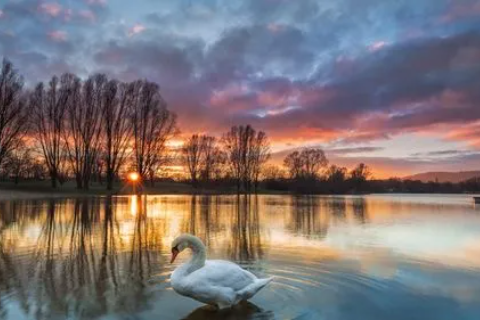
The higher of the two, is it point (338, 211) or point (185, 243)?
point (185, 243)

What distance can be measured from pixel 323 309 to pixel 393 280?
8.28ft

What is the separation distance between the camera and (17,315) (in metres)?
5.67

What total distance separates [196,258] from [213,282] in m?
0.56

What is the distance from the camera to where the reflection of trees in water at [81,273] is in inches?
243

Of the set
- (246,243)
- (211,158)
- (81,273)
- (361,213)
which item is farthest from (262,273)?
(211,158)

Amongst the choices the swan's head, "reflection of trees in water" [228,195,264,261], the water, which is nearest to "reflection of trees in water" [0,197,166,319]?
the water

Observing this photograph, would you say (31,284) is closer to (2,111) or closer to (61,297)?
(61,297)

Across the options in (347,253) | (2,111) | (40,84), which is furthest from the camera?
(40,84)

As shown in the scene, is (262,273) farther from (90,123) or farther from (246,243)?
(90,123)

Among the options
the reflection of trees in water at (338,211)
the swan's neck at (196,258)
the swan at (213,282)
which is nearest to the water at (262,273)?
the swan at (213,282)

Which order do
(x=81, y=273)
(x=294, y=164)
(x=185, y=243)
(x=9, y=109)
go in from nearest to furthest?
(x=185, y=243), (x=81, y=273), (x=9, y=109), (x=294, y=164)

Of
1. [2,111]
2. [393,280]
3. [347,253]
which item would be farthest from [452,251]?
[2,111]

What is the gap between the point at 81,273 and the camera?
27.2ft

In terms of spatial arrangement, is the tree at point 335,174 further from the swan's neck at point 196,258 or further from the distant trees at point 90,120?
the swan's neck at point 196,258
